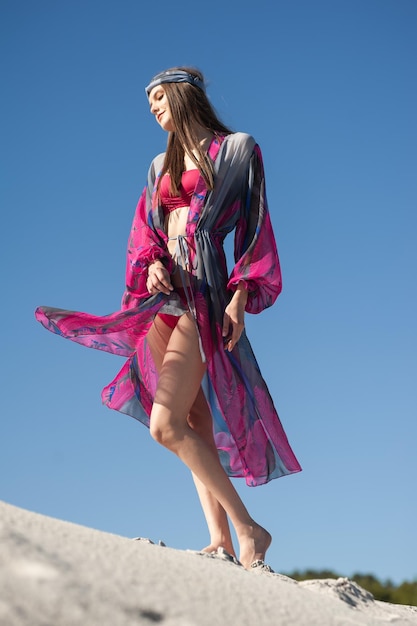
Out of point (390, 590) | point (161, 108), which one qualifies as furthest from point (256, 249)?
point (390, 590)

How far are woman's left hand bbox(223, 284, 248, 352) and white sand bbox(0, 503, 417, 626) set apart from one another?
105 centimetres

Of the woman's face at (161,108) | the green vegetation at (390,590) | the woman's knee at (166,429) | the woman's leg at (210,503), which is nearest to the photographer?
the woman's knee at (166,429)

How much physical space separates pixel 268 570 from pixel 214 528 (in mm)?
359

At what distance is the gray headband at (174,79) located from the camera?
A: 3555 millimetres

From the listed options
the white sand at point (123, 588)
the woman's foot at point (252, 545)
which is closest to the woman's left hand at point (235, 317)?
the woman's foot at point (252, 545)

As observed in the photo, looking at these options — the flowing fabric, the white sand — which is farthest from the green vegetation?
the white sand

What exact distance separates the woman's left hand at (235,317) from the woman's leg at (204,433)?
253 millimetres

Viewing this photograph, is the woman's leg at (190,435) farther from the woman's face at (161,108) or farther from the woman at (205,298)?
the woman's face at (161,108)

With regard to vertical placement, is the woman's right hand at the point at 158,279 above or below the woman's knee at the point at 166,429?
above

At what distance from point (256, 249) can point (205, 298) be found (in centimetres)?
28

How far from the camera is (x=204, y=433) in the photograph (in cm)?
343

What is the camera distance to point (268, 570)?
3.01 metres

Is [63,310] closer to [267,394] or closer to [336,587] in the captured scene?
[267,394]

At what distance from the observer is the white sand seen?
1745 mm
